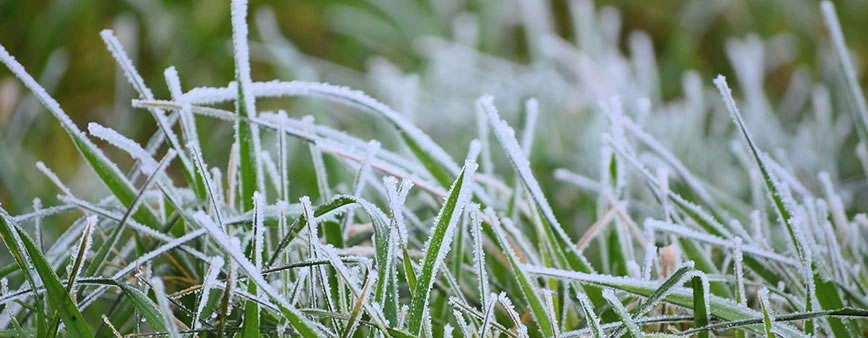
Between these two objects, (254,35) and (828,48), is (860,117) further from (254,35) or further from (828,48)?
(254,35)

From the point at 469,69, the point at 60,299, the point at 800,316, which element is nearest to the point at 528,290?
the point at 800,316

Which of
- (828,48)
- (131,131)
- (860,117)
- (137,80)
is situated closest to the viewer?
(137,80)

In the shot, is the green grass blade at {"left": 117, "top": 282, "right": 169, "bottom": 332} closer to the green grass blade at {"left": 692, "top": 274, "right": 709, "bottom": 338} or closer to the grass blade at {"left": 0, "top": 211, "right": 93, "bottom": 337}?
the grass blade at {"left": 0, "top": 211, "right": 93, "bottom": 337}

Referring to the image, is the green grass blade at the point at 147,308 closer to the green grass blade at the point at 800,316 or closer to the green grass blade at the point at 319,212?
the green grass blade at the point at 319,212

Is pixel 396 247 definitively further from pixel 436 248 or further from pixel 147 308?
pixel 147 308

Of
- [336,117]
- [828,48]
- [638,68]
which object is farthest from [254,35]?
[828,48]

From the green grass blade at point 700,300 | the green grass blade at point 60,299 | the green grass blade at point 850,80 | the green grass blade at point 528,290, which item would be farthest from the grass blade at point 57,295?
the green grass blade at point 850,80
